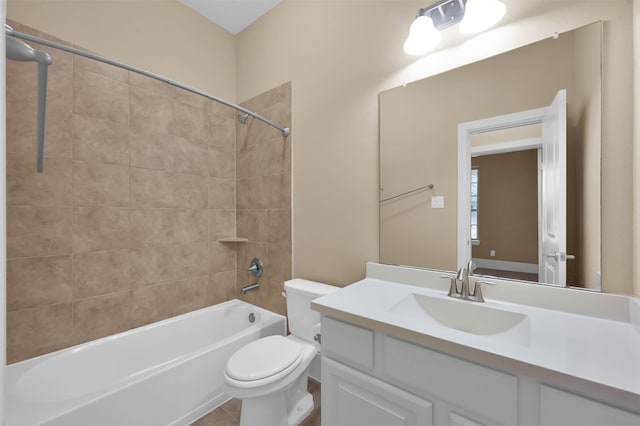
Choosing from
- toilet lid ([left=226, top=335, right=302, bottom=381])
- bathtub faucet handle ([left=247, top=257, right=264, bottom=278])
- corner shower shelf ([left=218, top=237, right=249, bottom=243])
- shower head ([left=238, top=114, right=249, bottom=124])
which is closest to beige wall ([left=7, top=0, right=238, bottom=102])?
shower head ([left=238, top=114, right=249, bottom=124])

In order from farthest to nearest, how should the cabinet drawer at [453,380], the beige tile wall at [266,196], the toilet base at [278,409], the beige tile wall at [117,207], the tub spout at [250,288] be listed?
1. the tub spout at [250,288]
2. the beige tile wall at [266,196]
3. the beige tile wall at [117,207]
4. the toilet base at [278,409]
5. the cabinet drawer at [453,380]

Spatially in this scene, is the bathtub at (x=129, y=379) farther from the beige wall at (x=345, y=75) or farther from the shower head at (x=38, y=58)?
the shower head at (x=38, y=58)

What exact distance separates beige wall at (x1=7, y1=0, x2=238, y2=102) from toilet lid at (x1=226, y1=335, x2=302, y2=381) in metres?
2.02

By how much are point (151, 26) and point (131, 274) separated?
176 centimetres

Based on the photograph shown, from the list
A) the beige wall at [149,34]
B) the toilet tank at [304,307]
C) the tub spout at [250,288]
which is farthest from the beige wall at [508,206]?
the beige wall at [149,34]

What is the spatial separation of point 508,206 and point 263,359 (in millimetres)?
1387

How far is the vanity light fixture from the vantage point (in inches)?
43.3

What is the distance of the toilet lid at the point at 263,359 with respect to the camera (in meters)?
1.23

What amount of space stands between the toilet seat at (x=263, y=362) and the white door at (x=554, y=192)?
1.19 m

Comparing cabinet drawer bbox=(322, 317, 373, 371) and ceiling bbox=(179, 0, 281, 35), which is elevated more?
ceiling bbox=(179, 0, 281, 35)

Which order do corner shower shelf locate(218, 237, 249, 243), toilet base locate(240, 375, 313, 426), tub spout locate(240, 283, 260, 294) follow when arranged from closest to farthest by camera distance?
toilet base locate(240, 375, 313, 426)
tub spout locate(240, 283, 260, 294)
corner shower shelf locate(218, 237, 249, 243)

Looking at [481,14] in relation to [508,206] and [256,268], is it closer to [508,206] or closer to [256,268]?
[508,206]

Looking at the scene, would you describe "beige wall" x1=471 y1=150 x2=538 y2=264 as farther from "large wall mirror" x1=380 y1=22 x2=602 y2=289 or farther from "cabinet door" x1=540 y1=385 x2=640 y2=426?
"cabinet door" x1=540 y1=385 x2=640 y2=426

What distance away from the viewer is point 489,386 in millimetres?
689
